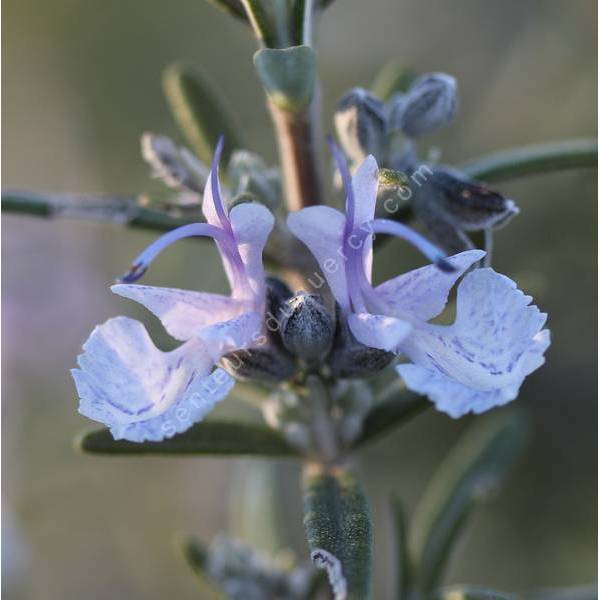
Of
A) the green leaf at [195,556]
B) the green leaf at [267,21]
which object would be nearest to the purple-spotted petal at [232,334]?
the green leaf at [267,21]

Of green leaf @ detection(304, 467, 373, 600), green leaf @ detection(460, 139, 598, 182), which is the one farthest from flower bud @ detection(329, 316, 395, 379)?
green leaf @ detection(460, 139, 598, 182)

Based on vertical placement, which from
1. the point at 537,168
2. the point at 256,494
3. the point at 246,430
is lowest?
the point at 256,494

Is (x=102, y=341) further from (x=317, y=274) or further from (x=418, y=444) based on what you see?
(x=418, y=444)

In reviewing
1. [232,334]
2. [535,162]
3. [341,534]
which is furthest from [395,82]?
[341,534]

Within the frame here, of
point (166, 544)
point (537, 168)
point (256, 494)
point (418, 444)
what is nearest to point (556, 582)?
point (418, 444)

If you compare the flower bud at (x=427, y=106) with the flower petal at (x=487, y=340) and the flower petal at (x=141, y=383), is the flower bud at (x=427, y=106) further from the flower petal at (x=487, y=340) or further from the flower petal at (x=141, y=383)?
the flower petal at (x=141, y=383)
